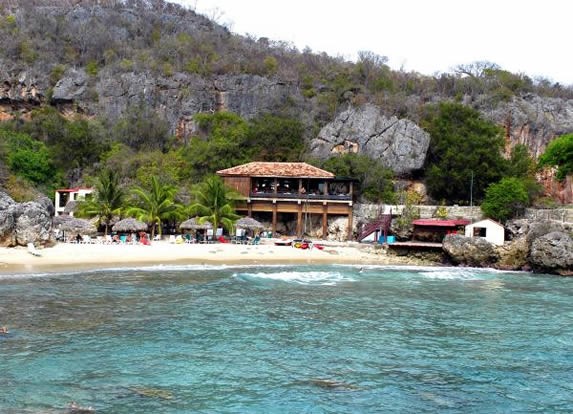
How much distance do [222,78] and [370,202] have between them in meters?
28.3

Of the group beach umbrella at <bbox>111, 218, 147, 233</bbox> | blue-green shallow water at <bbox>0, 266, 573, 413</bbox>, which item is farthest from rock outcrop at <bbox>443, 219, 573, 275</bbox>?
beach umbrella at <bbox>111, 218, 147, 233</bbox>

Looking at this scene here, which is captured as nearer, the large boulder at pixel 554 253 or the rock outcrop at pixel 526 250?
the large boulder at pixel 554 253

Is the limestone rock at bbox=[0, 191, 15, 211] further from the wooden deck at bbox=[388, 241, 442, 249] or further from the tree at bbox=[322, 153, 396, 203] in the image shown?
the tree at bbox=[322, 153, 396, 203]

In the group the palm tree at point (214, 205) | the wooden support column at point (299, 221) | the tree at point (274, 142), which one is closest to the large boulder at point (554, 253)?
the wooden support column at point (299, 221)

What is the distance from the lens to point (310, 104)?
6122 cm

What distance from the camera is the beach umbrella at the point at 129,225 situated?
113ft

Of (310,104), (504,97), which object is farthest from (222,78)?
(504,97)

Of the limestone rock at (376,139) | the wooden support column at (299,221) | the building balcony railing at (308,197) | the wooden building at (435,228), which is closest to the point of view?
the wooden building at (435,228)

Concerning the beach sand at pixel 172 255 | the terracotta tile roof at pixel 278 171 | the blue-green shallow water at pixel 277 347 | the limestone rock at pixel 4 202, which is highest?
the terracotta tile roof at pixel 278 171

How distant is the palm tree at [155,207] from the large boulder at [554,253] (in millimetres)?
22347

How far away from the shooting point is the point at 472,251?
3375 cm

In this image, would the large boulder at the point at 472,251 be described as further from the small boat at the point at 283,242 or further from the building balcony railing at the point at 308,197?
the small boat at the point at 283,242

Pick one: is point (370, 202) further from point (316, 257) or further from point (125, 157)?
point (125, 157)

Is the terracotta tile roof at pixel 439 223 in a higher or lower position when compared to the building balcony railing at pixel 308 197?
lower
